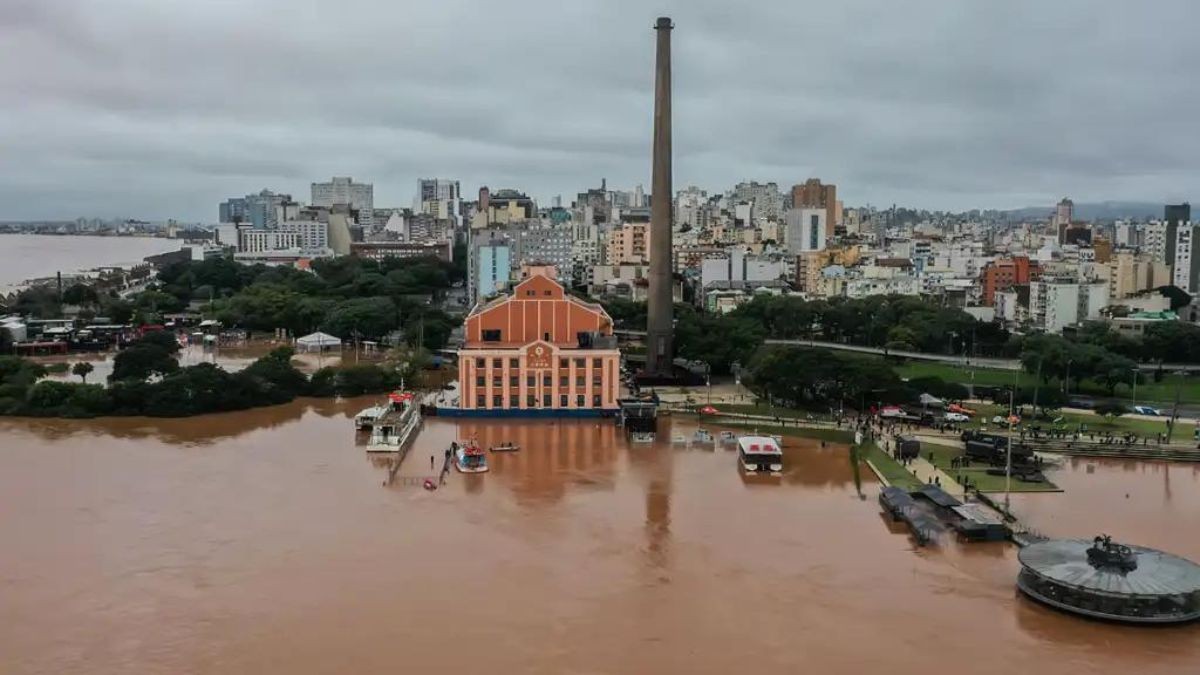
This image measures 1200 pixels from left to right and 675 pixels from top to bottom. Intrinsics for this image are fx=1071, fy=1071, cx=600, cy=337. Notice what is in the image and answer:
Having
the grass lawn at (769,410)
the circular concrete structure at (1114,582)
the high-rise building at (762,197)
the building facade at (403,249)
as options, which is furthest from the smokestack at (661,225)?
the high-rise building at (762,197)

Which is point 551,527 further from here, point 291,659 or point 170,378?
point 170,378

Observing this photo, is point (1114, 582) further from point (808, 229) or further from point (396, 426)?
point (808, 229)

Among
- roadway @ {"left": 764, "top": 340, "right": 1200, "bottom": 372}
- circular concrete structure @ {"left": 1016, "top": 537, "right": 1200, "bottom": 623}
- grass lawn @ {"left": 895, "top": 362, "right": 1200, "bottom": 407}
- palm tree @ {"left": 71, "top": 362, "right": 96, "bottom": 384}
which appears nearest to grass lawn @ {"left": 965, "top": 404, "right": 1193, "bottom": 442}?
grass lawn @ {"left": 895, "top": 362, "right": 1200, "bottom": 407}

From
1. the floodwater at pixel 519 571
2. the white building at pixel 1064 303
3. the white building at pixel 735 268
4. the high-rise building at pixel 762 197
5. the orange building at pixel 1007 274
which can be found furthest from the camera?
the high-rise building at pixel 762 197

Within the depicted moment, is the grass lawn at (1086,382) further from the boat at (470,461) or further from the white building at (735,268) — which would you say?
the white building at (735,268)

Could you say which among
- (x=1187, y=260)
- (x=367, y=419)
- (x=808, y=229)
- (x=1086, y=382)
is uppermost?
(x=808, y=229)

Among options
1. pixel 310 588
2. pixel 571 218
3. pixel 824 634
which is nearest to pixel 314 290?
pixel 571 218

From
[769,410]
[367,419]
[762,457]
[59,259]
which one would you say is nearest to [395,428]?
[367,419]
